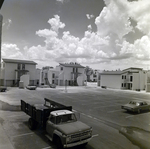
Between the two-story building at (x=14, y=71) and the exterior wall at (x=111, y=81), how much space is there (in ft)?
92.2

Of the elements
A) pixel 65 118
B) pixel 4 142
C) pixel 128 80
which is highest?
pixel 128 80

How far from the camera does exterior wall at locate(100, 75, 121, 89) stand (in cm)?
4981

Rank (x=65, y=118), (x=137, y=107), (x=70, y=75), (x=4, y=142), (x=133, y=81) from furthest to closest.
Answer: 1. (x=70, y=75)
2. (x=133, y=81)
3. (x=137, y=107)
4. (x=65, y=118)
5. (x=4, y=142)

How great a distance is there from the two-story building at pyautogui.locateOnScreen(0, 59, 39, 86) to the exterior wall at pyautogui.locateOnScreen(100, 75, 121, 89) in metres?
28.1

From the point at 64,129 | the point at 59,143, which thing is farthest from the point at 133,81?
the point at 59,143

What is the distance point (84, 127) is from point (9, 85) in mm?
43822

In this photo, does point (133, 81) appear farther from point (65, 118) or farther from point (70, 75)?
point (65, 118)

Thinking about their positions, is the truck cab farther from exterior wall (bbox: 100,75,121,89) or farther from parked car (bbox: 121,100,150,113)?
exterior wall (bbox: 100,75,121,89)

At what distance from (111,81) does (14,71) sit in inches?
1394

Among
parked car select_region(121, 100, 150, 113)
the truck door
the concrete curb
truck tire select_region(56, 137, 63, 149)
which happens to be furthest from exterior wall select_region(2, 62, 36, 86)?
truck tire select_region(56, 137, 63, 149)

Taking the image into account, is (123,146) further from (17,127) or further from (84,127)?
(17,127)

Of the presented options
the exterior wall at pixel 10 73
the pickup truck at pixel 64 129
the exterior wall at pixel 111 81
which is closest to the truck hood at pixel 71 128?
the pickup truck at pixel 64 129

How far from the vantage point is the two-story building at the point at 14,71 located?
4456cm

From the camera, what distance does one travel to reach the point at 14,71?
151ft
